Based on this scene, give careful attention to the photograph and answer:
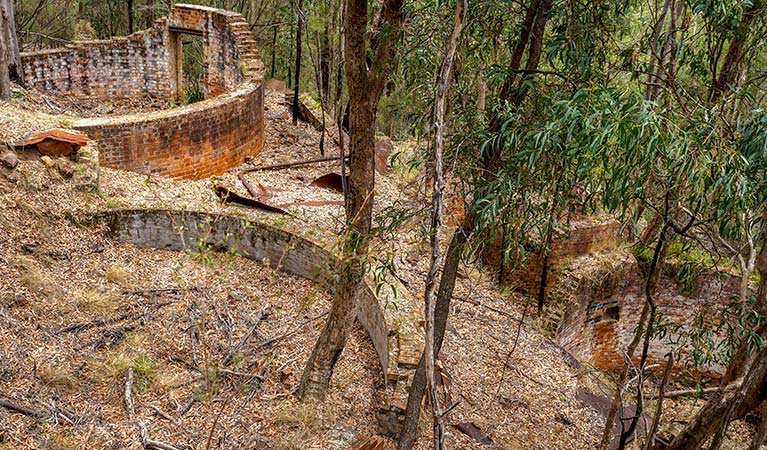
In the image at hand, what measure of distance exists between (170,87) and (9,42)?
11.8ft

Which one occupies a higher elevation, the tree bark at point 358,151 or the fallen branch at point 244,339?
the tree bark at point 358,151

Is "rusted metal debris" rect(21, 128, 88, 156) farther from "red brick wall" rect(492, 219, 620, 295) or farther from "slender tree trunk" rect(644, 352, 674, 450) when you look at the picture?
"slender tree trunk" rect(644, 352, 674, 450)

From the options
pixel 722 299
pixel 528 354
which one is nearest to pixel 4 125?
pixel 528 354

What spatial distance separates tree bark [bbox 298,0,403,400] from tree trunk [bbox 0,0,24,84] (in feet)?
24.9

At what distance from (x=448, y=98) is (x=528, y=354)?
170 inches

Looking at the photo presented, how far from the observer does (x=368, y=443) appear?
199 inches

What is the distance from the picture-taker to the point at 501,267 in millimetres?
8734

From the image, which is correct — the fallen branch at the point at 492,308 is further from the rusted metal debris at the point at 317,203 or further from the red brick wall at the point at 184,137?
the red brick wall at the point at 184,137

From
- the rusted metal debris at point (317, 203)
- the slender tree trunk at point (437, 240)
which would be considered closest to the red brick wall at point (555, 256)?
the rusted metal debris at point (317, 203)

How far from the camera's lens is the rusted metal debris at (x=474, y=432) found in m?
5.80

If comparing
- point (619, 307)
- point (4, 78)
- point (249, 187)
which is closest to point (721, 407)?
point (619, 307)

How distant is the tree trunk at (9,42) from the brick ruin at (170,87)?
3.18ft

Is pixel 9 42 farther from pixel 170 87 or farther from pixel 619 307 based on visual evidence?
pixel 619 307

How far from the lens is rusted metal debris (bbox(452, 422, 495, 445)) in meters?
5.80
